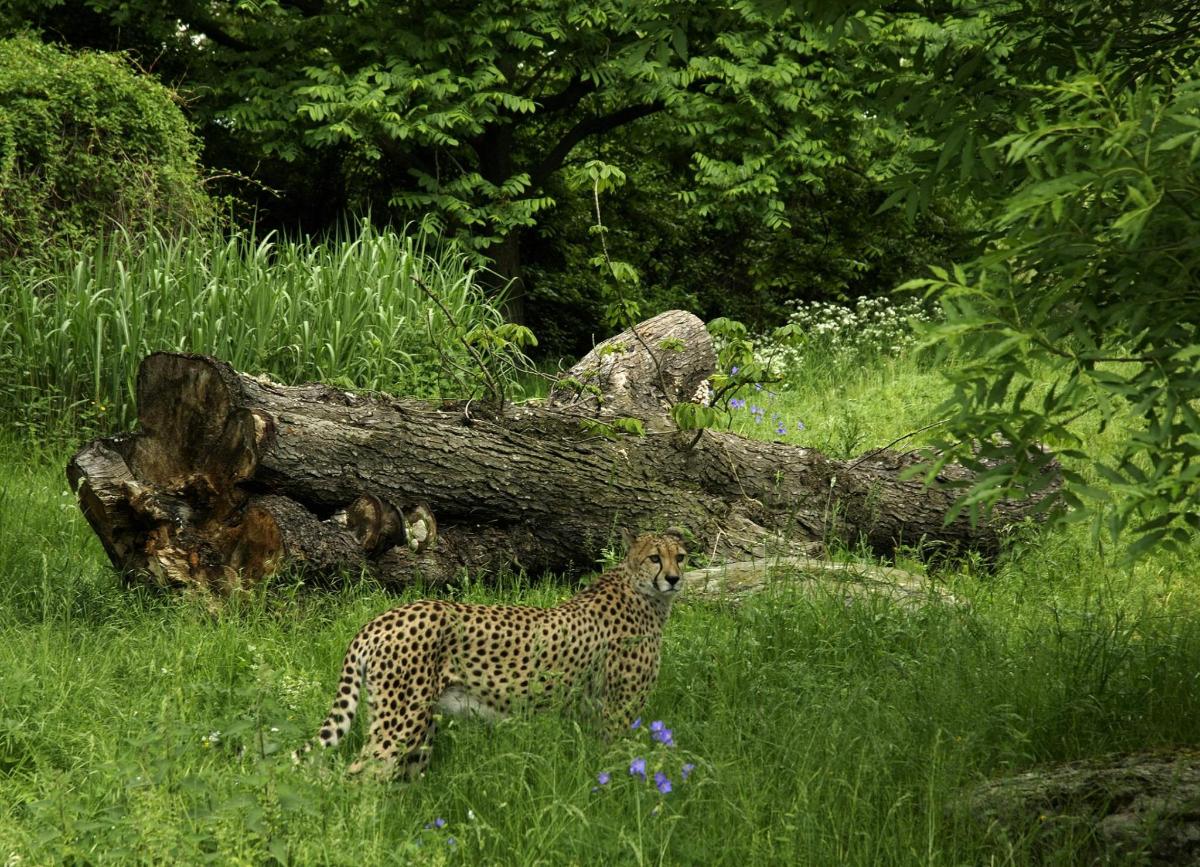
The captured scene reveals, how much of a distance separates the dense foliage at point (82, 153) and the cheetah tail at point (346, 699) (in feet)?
23.0

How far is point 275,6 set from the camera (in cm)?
1510

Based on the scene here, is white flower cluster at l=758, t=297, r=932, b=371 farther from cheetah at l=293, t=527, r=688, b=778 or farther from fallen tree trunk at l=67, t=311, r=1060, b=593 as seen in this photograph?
cheetah at l=293, t=527, r=688, b=778

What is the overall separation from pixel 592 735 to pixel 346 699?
993 mm

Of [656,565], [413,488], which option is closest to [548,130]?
[413,488]

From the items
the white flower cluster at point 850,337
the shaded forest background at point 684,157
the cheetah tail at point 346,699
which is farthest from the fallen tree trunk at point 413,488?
the white flower cluster at point 850,337

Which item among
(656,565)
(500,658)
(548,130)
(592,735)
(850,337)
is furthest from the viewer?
(548,130)

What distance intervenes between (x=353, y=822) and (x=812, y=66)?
42.7 feet

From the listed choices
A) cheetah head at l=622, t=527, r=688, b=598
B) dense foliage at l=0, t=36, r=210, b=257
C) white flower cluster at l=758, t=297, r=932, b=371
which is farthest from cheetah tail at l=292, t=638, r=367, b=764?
white flower cluster at l=758, t=297, r=932, b=371

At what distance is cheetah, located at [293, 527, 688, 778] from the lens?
4492mm

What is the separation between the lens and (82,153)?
11.1 m

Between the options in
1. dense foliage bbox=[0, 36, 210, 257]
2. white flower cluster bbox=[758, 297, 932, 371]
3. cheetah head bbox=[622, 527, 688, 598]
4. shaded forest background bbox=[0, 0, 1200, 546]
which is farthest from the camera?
white flower cluster bbox=[758, 297, 932, 371]

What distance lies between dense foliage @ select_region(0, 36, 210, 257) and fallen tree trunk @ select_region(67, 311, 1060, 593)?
456 cm

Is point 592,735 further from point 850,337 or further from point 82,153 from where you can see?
point 850,337

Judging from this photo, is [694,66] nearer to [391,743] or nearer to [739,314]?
[739,314]
